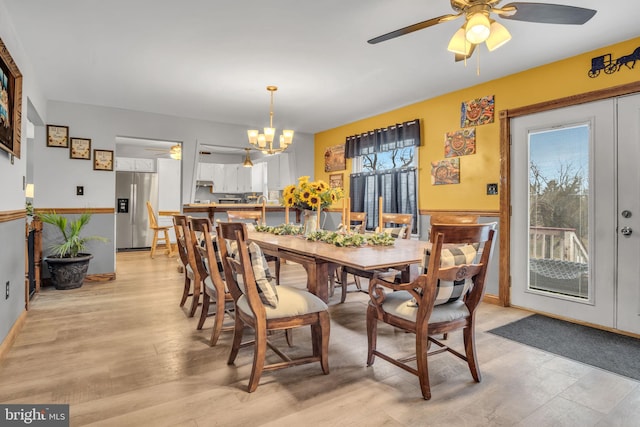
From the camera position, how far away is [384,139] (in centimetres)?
499

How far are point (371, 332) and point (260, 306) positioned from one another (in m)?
0.72

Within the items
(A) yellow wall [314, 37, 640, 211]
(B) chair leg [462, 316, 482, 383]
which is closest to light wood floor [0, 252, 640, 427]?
(B) chair leg [462, 316, 482, 383]

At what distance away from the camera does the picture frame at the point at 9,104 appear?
7.50 ft

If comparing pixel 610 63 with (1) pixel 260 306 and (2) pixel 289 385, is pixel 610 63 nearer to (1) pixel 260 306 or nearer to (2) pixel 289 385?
(1) pixel 260 306

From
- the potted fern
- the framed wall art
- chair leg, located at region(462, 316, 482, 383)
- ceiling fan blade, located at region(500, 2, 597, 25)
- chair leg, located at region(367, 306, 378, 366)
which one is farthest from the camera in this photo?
the framed wall art

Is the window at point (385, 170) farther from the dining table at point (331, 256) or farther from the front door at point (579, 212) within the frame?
the dining table at point (331, 256)

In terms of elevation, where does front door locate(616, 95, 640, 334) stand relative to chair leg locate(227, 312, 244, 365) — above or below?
above

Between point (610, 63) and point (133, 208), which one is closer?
point (610, 63)

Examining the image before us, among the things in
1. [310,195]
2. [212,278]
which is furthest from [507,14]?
[212,278]

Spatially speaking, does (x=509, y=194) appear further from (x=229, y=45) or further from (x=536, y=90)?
(x=229, y=45)

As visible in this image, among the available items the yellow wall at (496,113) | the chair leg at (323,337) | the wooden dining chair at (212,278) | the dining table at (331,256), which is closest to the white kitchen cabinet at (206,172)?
the yellow wall at (496,113)

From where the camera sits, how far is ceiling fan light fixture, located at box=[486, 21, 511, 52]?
202cm

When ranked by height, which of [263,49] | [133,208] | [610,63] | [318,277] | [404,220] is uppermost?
[263,49]

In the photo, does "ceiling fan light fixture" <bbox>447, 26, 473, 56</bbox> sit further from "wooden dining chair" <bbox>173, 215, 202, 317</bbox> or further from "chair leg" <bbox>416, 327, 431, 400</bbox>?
"wooden dining chair" <bbox>173, 215, 202, 317</bbox>
